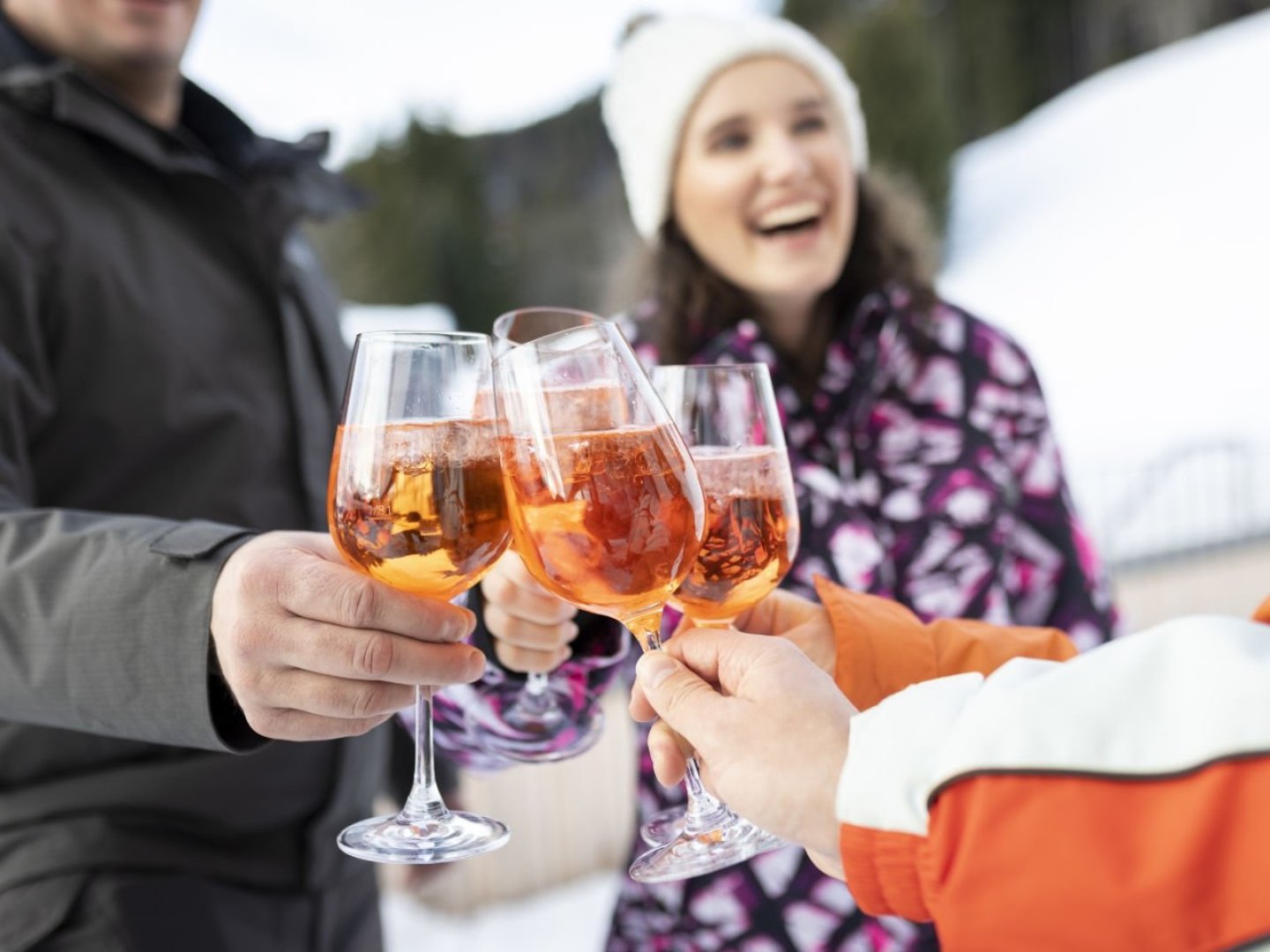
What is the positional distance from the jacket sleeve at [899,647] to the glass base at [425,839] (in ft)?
1.29

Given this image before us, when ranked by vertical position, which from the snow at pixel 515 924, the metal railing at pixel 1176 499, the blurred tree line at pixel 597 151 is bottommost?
the snow at pixel 515 924

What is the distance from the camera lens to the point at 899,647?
3.87ft

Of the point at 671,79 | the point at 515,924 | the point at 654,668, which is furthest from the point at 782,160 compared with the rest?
the point at 515,924

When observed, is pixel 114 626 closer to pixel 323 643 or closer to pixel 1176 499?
Result: pixel 323 643

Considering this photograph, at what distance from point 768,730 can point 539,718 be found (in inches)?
23.0

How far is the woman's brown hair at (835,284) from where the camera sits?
7.27 ft

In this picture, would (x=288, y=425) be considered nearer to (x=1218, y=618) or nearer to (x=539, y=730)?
(x=539, y=730)

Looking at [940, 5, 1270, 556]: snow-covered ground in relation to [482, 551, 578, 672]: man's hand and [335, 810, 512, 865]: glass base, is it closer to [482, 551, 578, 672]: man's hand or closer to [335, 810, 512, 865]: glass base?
[482, 551, 578, 672]: man's hand

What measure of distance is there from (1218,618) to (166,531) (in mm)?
1005

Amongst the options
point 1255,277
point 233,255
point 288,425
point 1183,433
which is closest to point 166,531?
point 288,425

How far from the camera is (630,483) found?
3.17 ft

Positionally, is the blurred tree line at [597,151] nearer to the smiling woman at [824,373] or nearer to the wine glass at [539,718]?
the smiling woman at [824,373]

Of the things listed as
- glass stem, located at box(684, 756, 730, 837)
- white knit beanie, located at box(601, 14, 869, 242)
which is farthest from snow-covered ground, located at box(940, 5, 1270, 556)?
glass stem, located at box(684, 756, 730, 837)

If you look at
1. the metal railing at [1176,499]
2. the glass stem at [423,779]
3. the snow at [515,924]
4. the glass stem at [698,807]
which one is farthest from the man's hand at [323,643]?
the metal railing at [1176,499]
